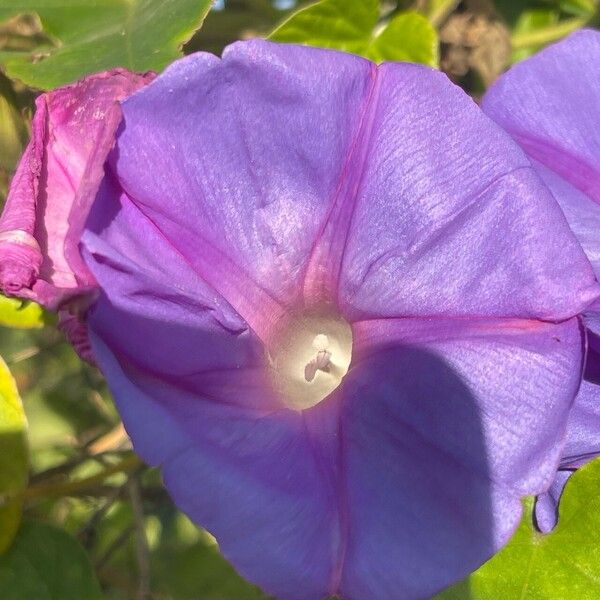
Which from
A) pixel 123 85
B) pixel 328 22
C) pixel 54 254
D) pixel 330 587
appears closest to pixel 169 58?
pixel 123 85

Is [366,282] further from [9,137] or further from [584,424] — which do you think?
[9,137]

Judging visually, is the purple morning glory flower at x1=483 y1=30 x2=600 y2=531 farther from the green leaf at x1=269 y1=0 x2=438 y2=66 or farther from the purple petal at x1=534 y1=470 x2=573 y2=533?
the green leaf at x1=269 y1=0 x2=438 y2=66

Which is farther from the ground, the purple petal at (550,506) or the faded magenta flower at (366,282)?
the faded magenta flower at (366,282)

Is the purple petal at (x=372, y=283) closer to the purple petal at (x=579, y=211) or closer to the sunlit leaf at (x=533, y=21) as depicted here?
the purple petal at (x=579, y=211)

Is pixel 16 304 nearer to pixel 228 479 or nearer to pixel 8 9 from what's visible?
pixel 8 9

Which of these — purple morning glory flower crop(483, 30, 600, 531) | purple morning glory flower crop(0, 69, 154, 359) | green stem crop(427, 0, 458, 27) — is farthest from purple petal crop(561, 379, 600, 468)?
green stem crop(427, 0, 458, 27)

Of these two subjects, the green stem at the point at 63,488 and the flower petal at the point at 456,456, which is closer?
the flower petal at the point at 456,456

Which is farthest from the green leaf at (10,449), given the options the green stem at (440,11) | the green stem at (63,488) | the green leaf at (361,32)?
the green stem at (440,11)
